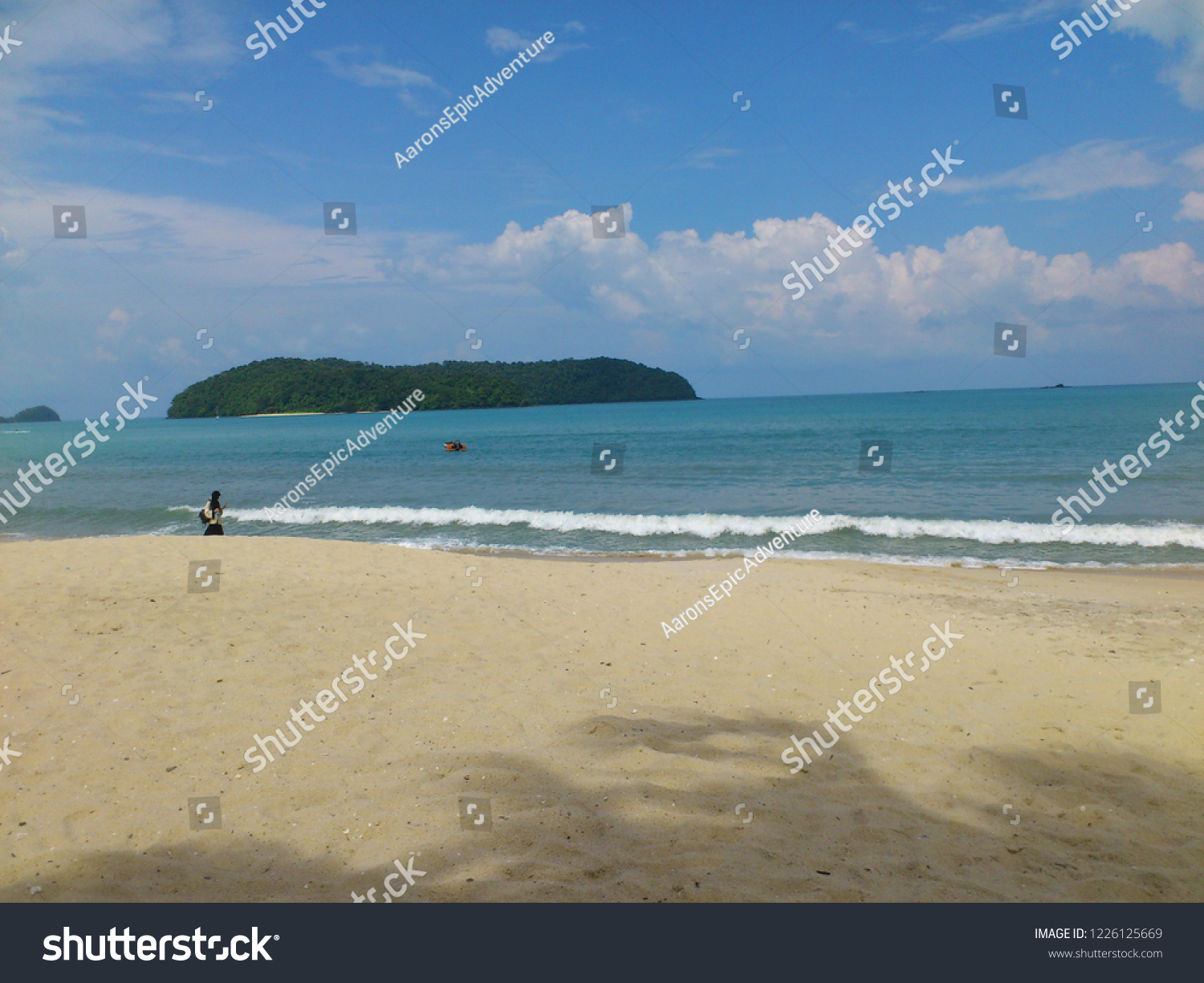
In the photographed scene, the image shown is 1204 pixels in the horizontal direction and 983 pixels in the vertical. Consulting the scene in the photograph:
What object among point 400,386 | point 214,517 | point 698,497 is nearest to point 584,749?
point 214,517

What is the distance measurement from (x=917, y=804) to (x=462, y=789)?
3159 mm

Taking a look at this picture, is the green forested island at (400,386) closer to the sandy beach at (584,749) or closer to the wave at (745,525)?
the wave at (745,525)

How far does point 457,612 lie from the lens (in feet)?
31.4

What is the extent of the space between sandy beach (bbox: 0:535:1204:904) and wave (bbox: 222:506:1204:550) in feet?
21.5

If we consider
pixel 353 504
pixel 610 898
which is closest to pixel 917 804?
pixel 610 898

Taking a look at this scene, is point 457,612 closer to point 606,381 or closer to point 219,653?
point 219,653

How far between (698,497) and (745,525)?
6366 millimetres

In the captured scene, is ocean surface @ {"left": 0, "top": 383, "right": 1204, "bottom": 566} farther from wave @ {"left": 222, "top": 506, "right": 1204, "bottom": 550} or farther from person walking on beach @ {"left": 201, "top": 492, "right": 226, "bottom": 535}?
person walking on beach @ {"left": 201, "top": 492, "right": 226, "bottom": 535}

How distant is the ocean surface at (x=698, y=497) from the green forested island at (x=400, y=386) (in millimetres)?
55398

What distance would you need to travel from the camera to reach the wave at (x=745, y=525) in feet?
54.2

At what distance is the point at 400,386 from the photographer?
355 feet

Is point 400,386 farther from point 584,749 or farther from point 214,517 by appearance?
point 584,749

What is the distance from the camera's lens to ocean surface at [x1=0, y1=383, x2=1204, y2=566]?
17.1 meters
